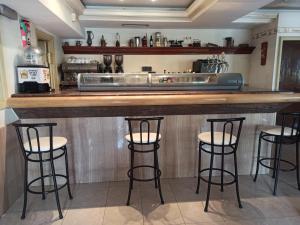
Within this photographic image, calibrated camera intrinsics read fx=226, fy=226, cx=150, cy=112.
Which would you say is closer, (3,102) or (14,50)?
(3,102)

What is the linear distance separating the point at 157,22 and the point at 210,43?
4.37 feet

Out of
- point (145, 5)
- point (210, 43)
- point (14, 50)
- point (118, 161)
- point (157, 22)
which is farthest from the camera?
point (210, 43)

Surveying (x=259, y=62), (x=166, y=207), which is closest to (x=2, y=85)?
(x=166, y=207)

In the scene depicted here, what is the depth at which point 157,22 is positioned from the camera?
405cm

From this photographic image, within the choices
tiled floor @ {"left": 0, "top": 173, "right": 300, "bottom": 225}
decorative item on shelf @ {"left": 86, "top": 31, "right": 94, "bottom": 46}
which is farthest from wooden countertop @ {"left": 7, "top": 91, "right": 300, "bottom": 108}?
decorative item on shelf @ {"left": 86, "top": 31, "right": 94, "bottom": 46}

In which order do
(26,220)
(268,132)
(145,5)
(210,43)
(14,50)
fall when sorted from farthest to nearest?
(210,43)
(145,5)
(268,132)
(14,50)
(26,220)

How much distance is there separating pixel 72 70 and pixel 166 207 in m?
3.05

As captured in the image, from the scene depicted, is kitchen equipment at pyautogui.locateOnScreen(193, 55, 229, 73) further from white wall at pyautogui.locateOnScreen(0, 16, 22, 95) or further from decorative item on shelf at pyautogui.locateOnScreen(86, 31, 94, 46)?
white wall at pyautogui.locateOnScreen(0, 16, 22, 95)

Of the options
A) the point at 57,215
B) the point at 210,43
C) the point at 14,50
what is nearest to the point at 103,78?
the point at 14,50

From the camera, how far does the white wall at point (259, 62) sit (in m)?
4.12

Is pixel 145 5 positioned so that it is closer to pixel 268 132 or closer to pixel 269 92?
pixel 269 92

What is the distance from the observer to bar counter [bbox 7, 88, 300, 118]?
2346 millimetres

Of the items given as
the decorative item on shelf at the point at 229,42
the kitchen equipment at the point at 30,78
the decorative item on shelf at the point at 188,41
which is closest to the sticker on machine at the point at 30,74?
the kitchen equipment at the point at 30,78

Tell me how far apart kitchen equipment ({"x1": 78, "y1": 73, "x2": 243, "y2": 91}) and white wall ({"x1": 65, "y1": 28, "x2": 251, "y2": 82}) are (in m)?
2.01
